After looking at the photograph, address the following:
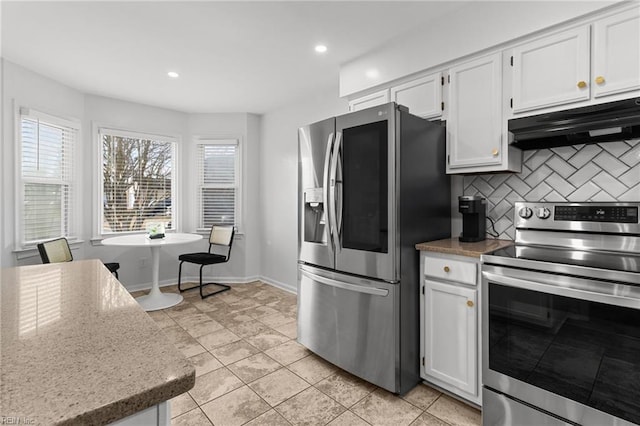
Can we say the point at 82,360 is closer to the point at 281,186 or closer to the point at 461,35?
the point at 461,35

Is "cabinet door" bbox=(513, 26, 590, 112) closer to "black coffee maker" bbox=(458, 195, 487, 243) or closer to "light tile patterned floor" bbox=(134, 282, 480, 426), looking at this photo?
"black coffee maker" bbox=(458, 195, 487, 243)

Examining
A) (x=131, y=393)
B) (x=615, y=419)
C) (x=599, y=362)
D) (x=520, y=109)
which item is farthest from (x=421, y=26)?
(x=131, y=393)

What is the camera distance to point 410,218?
211 centimetres

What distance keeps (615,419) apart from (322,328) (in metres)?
1.66

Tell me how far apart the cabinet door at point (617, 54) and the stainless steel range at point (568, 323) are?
0.64 meters

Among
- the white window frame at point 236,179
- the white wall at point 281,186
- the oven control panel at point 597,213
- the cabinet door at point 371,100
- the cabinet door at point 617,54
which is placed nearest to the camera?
the cabinet door at point 617,54

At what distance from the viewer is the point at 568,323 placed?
1.51 m

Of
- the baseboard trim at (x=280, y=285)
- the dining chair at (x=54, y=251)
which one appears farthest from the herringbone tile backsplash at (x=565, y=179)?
the dining chair at (x=54, y=251)

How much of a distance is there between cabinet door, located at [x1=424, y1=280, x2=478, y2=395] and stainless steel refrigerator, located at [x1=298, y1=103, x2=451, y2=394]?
0.11 metres

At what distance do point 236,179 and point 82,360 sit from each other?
448cm

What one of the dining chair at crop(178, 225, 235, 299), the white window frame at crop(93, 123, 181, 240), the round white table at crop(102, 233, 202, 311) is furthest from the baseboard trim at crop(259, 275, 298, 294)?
the white window frame at crop(93, 123, 181, 240)

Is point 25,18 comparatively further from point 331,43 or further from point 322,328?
point 322,328

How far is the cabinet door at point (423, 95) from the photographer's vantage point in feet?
7.84

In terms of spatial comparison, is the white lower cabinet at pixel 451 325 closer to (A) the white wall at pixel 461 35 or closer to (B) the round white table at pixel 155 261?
(A) the white wall at pixel 461 35
